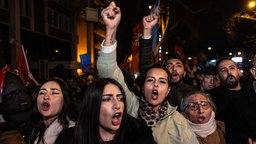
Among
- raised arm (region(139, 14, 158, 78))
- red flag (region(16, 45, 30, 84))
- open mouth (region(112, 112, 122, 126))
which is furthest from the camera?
red flag (region(16, 45, 30, 84))

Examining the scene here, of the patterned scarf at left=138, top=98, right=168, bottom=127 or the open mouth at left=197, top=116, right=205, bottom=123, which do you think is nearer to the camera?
the patterned scarf at left=138, top=98, right=168, bottom=127

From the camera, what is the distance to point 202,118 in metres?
3.31

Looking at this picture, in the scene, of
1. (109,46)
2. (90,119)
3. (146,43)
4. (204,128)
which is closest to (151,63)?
(146,43)

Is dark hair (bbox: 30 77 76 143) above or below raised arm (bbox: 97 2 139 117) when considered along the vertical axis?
below

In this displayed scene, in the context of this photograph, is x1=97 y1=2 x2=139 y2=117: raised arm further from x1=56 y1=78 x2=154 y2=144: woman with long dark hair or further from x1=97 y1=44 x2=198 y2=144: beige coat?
x1=56 y1=78 x2=154 y2=144: woman with long dark hair

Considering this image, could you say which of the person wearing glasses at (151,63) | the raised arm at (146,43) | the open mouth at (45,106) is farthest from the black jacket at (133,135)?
the raised arm at (146,43)

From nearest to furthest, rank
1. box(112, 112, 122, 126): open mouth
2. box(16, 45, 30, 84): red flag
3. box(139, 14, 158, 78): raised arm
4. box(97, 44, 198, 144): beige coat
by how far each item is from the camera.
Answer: box(112, 112, 122, 126): open mouth, box(97, 44, 198, 144): beige coat, box(139, 14, 158, 78): raised arm, box(16, 45, 30, 84): red flag

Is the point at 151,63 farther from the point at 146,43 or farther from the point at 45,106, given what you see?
the point at 45,106

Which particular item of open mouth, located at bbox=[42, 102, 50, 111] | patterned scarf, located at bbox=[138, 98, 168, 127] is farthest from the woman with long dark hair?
open mouth, located at bbox=[42, 102, 50, 111]

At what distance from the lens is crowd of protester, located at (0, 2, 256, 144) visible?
250cm

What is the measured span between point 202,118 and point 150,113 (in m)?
0.67

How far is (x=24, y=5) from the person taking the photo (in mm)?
25031

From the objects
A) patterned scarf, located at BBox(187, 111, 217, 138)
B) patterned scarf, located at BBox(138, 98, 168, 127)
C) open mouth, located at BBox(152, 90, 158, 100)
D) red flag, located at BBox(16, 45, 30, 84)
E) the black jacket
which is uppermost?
red flag, located at BBox(16, 45, 30, 84)

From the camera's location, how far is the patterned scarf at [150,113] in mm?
2992
